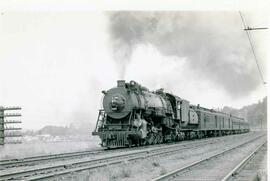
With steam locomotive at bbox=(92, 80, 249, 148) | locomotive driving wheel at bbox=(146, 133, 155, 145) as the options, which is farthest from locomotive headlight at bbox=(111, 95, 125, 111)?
locomotive driving wheel at bbox=(146, 133, 155, 145)

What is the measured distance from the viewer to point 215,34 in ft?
44.0

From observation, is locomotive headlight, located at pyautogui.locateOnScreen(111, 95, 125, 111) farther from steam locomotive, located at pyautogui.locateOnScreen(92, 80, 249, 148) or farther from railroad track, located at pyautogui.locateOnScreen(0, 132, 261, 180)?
railroad track, located at pyautogui.locateOnScreen(0, 132, 261, 180)

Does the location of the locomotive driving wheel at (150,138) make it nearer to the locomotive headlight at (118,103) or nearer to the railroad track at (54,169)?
the locomotive headlight at (118,103)

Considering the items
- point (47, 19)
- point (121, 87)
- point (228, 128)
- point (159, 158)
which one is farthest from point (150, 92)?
point (228, 128)

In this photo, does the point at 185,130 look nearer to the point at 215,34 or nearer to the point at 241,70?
the point at 241,70

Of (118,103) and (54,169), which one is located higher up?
(118,103)

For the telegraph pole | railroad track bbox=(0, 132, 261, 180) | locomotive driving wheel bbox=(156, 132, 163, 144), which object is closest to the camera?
railroad track bbox=(0, 132, 261, 180)

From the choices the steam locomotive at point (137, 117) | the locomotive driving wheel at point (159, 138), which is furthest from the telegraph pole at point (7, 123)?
the locomotive driving wheel at point (159, 138)

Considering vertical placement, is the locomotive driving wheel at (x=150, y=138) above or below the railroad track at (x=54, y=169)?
above

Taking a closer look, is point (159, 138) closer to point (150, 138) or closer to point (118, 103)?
point (150, 138)

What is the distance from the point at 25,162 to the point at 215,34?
7737mm

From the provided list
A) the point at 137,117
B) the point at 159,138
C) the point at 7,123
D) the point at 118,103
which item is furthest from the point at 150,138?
the point at 7,123

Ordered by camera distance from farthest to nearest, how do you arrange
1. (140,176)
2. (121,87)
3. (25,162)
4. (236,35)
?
(121,87) → (236,35) → (25,162) → (140,176)

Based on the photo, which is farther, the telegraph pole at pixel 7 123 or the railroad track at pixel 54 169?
the telegraph pole at pixel 7 123
